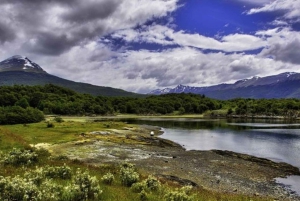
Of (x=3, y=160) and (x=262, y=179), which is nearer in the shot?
(x=3, y=160)

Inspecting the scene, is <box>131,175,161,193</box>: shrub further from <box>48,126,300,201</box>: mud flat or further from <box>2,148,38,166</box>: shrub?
<box>48,126,300,201</box>: mud flat

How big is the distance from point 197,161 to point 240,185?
1615cm

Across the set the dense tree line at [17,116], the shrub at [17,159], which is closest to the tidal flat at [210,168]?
the shrub at [17,159]

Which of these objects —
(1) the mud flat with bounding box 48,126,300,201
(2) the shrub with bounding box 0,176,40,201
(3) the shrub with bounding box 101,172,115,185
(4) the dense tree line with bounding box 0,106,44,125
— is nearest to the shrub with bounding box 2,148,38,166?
(3) the shrub with bounding box 101,172,115,185

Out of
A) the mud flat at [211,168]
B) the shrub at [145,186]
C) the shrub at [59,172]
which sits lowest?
the mud flat at [211,168]

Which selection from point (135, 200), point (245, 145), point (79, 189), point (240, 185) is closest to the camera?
point (79, 189)

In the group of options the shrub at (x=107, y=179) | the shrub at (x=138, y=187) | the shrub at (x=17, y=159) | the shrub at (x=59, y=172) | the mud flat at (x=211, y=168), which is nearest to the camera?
the shrub at (x=138, y=187)

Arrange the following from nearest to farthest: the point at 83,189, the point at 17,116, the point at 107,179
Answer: the point at 83,189, the point at 107,179, the point at 17,116

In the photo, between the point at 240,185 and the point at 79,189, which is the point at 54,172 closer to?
the point at 79,189

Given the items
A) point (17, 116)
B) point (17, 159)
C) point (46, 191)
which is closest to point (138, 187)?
point (46, 191)

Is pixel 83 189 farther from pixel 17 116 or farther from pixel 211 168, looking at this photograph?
pixel 17 116

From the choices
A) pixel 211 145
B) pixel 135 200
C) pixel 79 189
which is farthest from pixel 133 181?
pixel 211 145

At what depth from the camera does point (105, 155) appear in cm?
5109

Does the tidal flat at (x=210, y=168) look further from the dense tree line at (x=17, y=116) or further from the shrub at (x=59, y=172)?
the dense tree line at (x=17, y=116)
